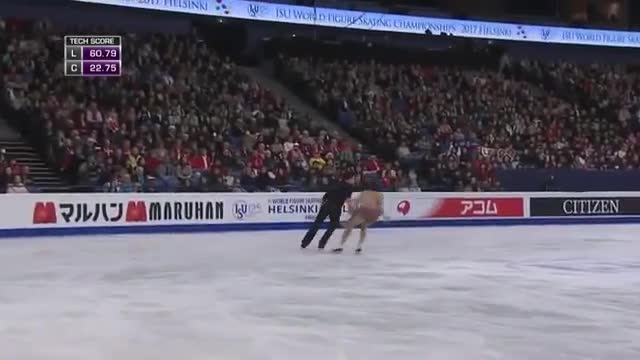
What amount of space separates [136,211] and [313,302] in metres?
10.8

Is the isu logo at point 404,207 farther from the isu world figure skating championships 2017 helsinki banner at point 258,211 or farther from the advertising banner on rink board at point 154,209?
the advertising banner on rink board at point 154,209

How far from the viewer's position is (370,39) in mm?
33219

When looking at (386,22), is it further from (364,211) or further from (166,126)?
(364,211)

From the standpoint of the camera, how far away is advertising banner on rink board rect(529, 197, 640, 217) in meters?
25.2

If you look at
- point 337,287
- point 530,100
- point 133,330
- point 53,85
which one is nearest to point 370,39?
point 530,100

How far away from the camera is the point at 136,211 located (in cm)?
1967

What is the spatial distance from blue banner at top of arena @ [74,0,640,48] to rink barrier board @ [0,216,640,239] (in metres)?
5.92

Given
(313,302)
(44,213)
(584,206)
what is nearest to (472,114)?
(584,206)

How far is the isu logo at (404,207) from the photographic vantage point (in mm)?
23141

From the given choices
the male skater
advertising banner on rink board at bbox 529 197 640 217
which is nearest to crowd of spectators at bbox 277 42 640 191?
advertising banner on rink board at bbox 529 197 640 217

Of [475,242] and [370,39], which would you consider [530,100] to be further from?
[475,242]

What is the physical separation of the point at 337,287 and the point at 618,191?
61.9 ft

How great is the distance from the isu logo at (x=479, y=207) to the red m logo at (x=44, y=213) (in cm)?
993
